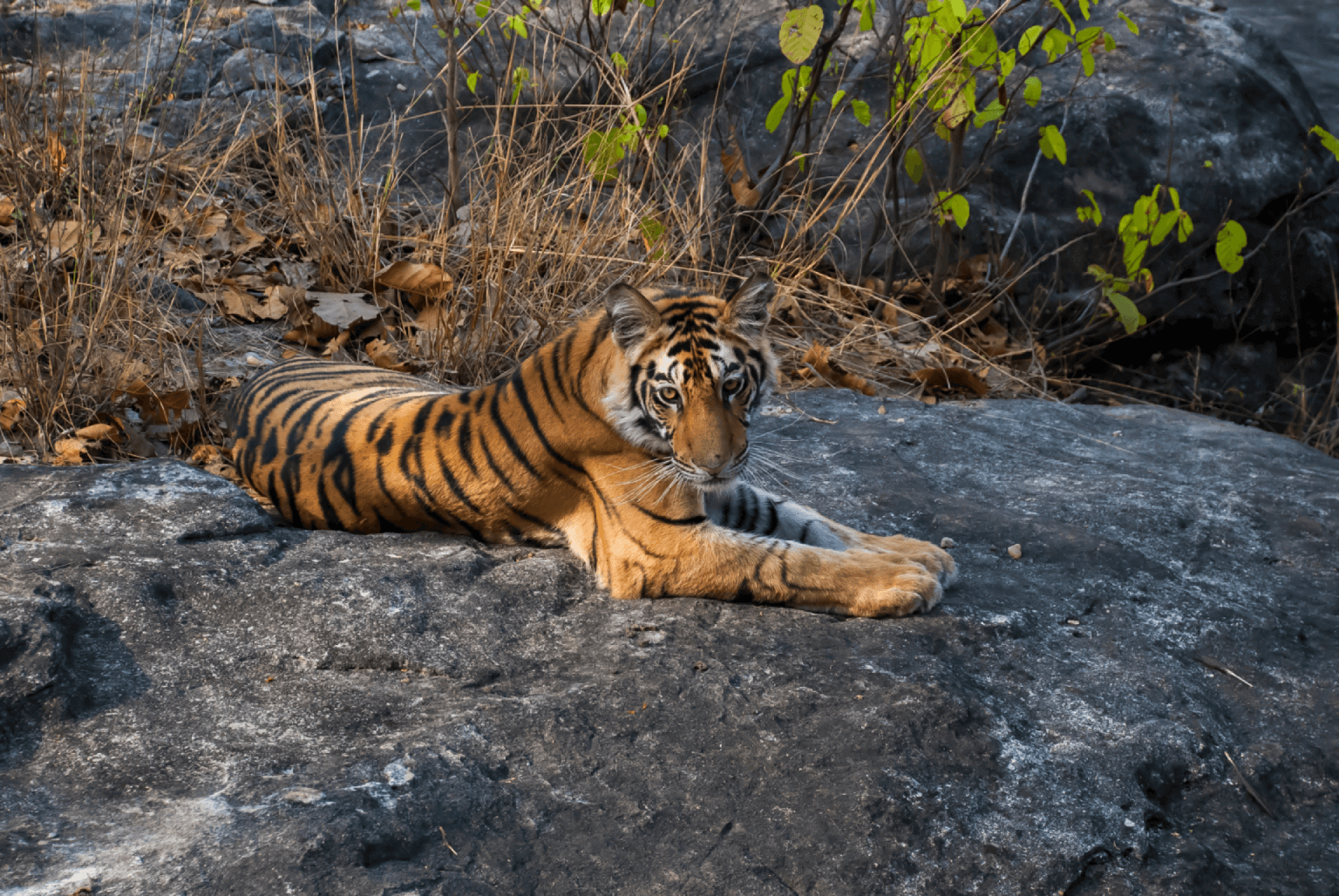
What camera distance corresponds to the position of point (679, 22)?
643 centimetres

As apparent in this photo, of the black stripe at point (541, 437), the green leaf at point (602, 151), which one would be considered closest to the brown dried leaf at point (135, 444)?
the black stripe at point (541, 437)

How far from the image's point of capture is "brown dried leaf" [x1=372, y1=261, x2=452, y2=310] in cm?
491

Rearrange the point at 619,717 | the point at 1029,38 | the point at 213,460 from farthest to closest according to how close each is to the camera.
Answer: the point at 1029,38 < the point at 213,460 < the point at 619,717

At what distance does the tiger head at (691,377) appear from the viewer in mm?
2777

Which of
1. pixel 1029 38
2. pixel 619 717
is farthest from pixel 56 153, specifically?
pixel 1029 38

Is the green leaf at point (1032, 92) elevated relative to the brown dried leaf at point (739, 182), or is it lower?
elevated

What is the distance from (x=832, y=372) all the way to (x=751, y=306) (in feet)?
7.07

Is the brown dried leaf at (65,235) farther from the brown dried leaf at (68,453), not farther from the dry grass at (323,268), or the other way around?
the brown dried leaf at (68,453)

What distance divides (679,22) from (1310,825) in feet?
18.4

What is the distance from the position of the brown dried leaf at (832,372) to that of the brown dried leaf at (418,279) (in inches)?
67.6

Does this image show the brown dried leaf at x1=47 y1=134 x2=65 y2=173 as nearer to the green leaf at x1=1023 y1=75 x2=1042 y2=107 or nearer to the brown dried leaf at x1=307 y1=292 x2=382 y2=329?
the brown dried leaf at x1=307 y1=292 x2=382 y2=329

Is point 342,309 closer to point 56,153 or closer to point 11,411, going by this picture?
point 56,153

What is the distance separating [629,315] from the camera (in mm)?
2867

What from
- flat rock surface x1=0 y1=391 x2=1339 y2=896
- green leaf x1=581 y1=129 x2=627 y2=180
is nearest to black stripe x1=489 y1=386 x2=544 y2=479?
flat rock surface x1=0 y1=391 x2=1339 y2=896
